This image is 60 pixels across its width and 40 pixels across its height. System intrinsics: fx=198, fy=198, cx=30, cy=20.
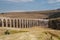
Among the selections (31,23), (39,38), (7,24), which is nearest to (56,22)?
(31,23)

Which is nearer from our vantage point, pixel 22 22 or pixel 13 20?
pixel 13 20

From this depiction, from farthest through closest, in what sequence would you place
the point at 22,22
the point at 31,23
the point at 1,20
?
the point at 31,23, the point at 22,22, the point at 1,20

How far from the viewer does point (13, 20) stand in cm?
4928

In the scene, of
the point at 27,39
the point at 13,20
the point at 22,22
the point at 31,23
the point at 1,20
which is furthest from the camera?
the point at 31,23

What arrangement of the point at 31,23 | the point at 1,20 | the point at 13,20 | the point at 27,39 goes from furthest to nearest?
1. the point at 31,23
2. the point at 13,20
3. the point at 1,20
4. the point at 27,39

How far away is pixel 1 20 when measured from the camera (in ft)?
143

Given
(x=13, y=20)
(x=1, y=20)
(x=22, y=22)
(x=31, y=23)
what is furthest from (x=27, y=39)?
(x=31, y=23)

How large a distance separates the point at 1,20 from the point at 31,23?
1624cm

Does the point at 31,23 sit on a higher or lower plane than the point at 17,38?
lower

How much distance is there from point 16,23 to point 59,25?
11.0 meters

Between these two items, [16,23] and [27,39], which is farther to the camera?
[16,23]

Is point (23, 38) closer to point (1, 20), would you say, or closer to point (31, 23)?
point (1, 20)

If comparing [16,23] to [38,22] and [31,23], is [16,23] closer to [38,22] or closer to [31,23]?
[31,23]

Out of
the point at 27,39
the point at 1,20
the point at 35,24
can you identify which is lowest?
the point at 35,24
